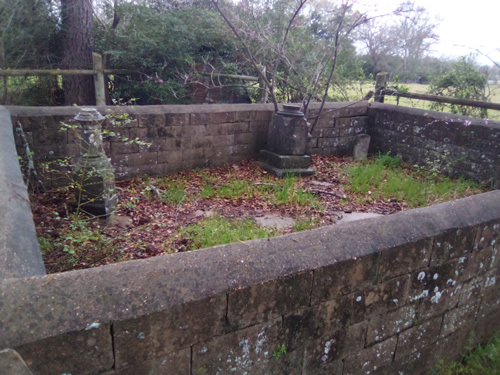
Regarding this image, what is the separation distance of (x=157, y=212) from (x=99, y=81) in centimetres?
483

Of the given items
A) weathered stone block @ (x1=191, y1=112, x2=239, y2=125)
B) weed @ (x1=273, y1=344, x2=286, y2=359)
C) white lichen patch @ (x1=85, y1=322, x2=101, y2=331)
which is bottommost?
weed @ (x1=273, y1=344, x2=286, y2=359)

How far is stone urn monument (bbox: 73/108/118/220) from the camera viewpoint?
423 cm

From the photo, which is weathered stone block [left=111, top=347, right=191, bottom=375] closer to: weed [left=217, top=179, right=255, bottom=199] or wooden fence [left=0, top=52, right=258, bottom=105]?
weed [left=217, top=179, right=255, bottom=199]

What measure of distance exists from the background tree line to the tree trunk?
0.02 m

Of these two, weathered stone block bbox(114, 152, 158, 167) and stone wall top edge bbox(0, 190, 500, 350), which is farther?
weathered stone block bbox(114, 152, 158, 167)

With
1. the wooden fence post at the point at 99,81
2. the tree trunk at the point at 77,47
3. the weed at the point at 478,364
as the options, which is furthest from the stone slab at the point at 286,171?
the tree trunk at the point at 77,47

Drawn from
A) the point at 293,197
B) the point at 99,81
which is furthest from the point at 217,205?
the point at 99,81

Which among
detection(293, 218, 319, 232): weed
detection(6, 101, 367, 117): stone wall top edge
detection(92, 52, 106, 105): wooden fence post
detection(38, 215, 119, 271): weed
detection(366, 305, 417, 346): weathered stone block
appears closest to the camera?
detection(366, 305, 417, 346): weathered stone block

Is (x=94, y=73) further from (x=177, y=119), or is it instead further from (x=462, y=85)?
(x=462, y=85)


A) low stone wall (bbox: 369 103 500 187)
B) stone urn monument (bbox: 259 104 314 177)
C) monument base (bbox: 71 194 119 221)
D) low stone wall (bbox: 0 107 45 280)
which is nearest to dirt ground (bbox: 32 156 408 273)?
monument base (bbox: 71 194 119 221)

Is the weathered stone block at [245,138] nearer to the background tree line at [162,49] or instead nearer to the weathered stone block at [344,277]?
the background tree line at [162,49]

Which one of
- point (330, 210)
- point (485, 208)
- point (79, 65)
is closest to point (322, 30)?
point (79, 65)

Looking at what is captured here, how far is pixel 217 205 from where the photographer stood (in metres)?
5.09

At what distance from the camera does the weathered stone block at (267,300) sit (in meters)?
1.67
